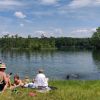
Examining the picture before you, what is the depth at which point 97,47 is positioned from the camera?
19825 cm

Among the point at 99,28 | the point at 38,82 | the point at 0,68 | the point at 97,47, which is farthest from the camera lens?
the point at 97,47

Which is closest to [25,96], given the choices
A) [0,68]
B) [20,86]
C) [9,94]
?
[9,94]

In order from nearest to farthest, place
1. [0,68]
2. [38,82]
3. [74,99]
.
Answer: [74,99], [0,68], [38,82]

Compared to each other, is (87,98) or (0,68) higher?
(0,68)

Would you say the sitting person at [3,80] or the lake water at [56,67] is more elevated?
the sitting person at [3,80]

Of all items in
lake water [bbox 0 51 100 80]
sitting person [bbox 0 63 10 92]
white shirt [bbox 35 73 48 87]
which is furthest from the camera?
lake water [bbox 0 51 100 80]

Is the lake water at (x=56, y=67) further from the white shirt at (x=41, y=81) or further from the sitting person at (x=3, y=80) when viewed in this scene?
the sitting person at (x=3, y=80)

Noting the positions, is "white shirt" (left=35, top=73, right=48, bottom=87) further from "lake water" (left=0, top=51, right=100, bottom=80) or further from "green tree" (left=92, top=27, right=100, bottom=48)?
"green tree" (left=92, top=27, right=100, bottom=48)

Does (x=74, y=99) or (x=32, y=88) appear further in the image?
(x=32, y=88)

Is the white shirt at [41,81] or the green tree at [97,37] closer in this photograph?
the white shirt at [41,81]

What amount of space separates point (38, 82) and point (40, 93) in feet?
6.43

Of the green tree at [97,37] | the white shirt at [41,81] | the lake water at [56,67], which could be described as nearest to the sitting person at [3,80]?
the white shirt at [41,81]

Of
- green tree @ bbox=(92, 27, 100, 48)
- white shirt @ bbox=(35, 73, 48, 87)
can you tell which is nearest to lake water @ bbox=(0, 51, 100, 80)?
white shirt @ bbox=(35, 73, 48, 87)

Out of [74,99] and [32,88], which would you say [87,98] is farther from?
[32,88]
